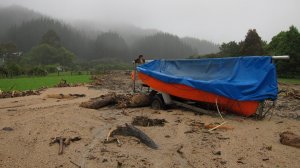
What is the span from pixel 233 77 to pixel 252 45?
4686 cm

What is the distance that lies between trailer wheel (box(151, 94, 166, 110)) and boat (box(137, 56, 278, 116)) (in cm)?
33

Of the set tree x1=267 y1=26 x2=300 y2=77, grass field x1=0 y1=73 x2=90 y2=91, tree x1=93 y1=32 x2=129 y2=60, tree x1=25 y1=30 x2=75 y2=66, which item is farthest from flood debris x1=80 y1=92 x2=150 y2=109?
tree x1=93 y1=32 x2=129 y2=60

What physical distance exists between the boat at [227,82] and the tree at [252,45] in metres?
44.3

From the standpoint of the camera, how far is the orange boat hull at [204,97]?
9.33 meters

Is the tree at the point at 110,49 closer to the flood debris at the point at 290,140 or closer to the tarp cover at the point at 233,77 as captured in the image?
the tarp cover at the point at 233,77

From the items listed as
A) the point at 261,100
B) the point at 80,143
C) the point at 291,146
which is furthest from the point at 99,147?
the point at 261,100

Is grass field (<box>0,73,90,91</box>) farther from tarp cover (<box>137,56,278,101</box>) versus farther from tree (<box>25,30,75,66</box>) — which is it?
tree (<box>25,30,75,66</box>)

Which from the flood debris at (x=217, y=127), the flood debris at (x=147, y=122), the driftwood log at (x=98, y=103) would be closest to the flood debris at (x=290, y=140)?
the flood debris at (x=217, y=127)

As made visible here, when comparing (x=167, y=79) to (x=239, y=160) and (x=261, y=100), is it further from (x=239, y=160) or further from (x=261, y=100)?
(x=239, y=160)

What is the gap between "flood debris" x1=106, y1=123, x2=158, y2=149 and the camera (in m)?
6.81

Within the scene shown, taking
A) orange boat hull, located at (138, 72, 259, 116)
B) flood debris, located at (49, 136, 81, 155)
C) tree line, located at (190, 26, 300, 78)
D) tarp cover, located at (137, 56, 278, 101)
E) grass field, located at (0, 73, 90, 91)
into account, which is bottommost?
grass field, located at (0, 73, 90, 91)

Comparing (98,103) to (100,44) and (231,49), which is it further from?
(100,44)

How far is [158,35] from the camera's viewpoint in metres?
181

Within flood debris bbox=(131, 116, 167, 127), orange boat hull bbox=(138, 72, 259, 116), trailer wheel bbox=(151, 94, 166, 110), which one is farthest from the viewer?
trailer wheel bbox=(151, 94, 166, 110)
